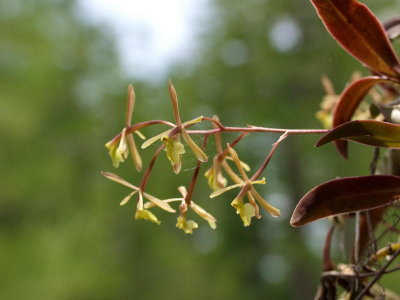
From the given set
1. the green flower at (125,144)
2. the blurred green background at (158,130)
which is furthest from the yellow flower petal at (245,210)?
the blurred green background at (158,130)

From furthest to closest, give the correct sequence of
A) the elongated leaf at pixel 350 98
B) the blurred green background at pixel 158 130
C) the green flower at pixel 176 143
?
the blurred green background at pixel 158 130, the elongated leaf at pixel 350 98, the green flower at pixel 176 143

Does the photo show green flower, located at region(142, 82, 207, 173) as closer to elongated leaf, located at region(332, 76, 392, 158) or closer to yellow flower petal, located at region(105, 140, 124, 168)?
yellow flower petal, located at region(105, 140, 124, 168)

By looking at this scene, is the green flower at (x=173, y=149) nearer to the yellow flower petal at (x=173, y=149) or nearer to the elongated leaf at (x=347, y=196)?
the yellow flower petal at (x=173, y=149)

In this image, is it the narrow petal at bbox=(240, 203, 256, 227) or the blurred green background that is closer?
the narrow petal at bbox=(240, 203, 256, 227)

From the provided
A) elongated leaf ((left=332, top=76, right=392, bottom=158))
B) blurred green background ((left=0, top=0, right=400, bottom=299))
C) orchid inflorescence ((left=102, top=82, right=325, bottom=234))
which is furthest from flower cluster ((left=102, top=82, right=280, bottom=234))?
blurred green background ((left=0, top=0, right=400, bottom=299))

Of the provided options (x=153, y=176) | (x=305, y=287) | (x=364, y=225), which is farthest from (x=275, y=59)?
(x=364, y=225)

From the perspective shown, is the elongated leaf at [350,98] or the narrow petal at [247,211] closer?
the narrow petal at [247,211]

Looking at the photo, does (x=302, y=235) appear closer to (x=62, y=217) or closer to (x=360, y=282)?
(x=62, y=217)
